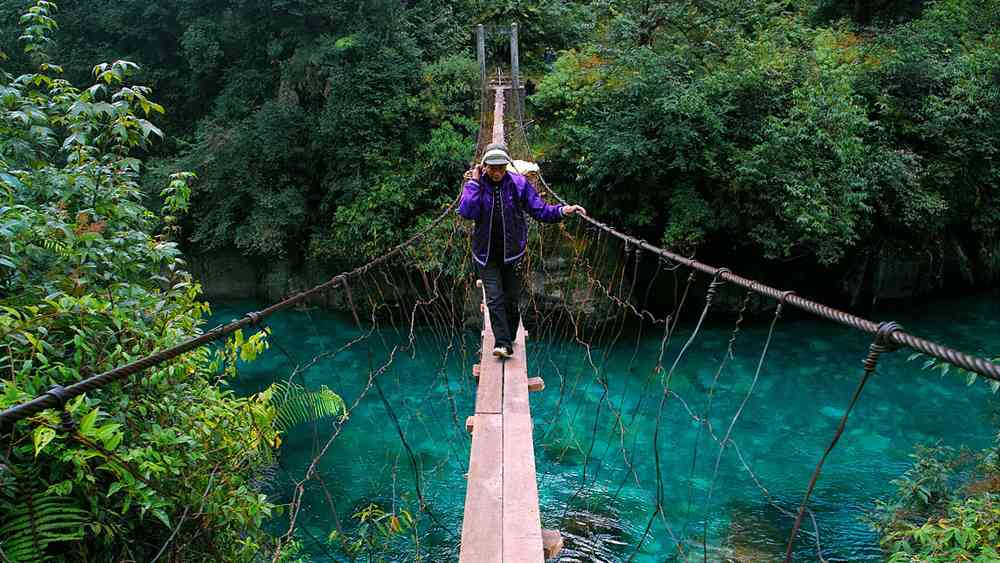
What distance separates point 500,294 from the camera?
8.04ft

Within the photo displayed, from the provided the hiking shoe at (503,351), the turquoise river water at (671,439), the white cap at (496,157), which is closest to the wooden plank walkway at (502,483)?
the hiking shoe at (503,351)

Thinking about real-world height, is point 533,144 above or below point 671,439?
above

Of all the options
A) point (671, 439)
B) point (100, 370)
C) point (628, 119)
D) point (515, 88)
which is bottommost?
point (671, 439)

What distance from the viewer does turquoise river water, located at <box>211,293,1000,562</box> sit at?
13.1ft

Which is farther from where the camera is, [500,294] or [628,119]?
[628,119]

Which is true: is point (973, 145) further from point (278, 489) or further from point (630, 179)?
point (278, 489)

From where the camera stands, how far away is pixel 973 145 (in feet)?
21.4

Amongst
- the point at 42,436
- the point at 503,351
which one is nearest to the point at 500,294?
the point at 503,351

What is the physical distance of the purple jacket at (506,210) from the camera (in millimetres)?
2346

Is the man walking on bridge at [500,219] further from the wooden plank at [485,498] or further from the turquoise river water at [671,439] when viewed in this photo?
the turquoise river water at [671,439]

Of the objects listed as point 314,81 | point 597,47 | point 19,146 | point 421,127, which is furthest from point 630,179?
point 19,146

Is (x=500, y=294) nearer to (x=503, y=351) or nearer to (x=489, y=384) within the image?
(x=503, y=351)

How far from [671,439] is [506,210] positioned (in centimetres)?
334

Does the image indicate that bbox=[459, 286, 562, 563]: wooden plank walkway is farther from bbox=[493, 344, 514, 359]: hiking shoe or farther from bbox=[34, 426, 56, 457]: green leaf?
bbox=[34, 426, 56, 457]: green leaf
